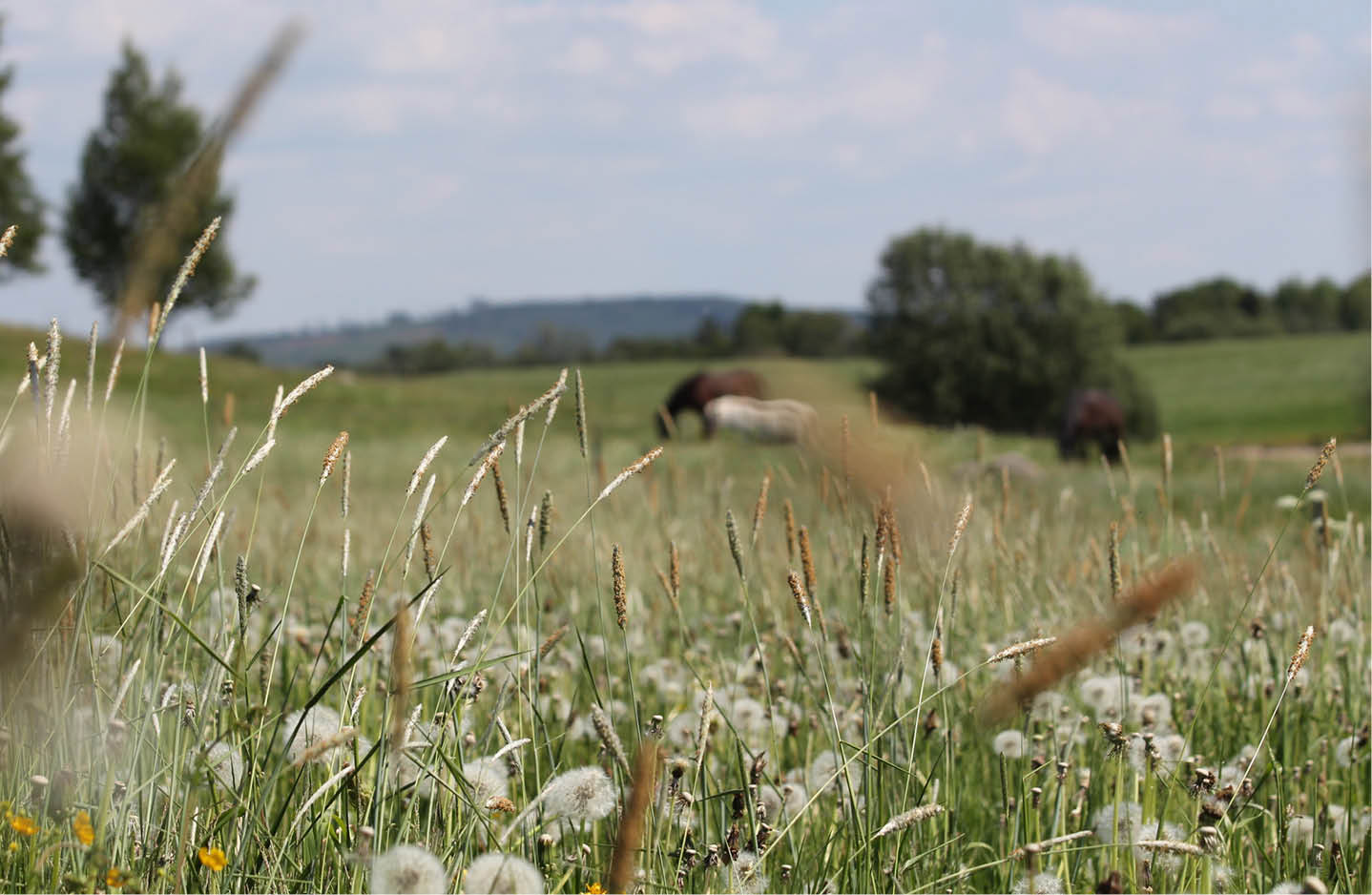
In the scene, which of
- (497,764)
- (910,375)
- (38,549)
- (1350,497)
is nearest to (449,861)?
(497,764)

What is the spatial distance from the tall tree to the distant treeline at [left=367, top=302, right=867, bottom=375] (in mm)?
16733

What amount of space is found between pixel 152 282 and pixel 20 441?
2.28 feet

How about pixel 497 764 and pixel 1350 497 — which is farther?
pixel 1350 497

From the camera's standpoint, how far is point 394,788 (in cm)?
166

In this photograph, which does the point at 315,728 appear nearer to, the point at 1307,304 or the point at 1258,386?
the point at 1258,386

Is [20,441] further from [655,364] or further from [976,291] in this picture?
[655,364]

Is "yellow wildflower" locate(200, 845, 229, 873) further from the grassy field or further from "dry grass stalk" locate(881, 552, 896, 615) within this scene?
the grassy field

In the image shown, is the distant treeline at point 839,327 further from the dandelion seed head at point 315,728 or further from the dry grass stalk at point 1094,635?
the dry grass stalk at point 1094,635

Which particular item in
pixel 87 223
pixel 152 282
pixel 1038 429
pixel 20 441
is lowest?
pixel 1038 429

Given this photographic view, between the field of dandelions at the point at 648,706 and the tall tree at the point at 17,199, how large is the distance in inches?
1400

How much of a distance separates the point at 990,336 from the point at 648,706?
3973cm

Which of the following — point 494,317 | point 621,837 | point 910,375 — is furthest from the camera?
point 494,317

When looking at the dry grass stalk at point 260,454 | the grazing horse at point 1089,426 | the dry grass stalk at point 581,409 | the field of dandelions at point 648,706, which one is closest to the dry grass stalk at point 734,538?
the field of dandelions at point 648,706

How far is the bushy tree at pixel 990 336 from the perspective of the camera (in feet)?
132
